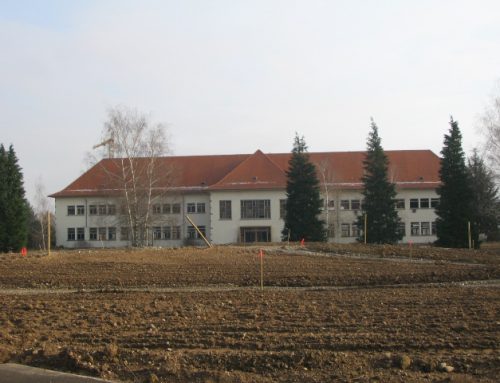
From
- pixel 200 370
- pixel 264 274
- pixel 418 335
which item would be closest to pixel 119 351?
pixel 200 370

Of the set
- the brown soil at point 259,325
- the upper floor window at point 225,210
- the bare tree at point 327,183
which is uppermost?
the bare tree at point 327,183

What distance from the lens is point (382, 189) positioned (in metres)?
53.8

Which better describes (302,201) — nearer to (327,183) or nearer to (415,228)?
(327,183)

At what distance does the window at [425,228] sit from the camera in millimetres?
70688

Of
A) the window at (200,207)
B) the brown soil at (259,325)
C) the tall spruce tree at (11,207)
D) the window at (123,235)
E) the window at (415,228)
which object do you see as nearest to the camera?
the brown soil at (259,325)

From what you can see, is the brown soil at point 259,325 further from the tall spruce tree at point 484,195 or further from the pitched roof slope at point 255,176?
the pitched roof slope at point 255,176

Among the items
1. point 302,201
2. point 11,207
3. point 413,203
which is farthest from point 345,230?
point 11,207

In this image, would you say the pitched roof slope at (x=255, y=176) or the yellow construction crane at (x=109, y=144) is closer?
the yellow construction crane at (x=109, y=144)

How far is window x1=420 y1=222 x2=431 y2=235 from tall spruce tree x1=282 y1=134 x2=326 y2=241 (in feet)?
65.9

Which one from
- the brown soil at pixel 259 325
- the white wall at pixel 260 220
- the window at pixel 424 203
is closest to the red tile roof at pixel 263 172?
the white wall at pixel 260 220

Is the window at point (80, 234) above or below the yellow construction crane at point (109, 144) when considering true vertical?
below

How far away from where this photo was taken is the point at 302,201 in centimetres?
5506

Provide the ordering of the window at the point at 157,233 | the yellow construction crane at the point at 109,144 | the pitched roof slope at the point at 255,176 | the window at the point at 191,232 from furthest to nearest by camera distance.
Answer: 1. the window at the point at 191,232
2. the window at the point at 157,233
3. the pitched roof slope at the point at 255,176
4. the yellow construction crane at the point at 109,144

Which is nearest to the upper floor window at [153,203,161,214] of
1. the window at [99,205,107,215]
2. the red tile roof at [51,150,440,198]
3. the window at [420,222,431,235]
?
the red tile roof at [51,150,440,198]
